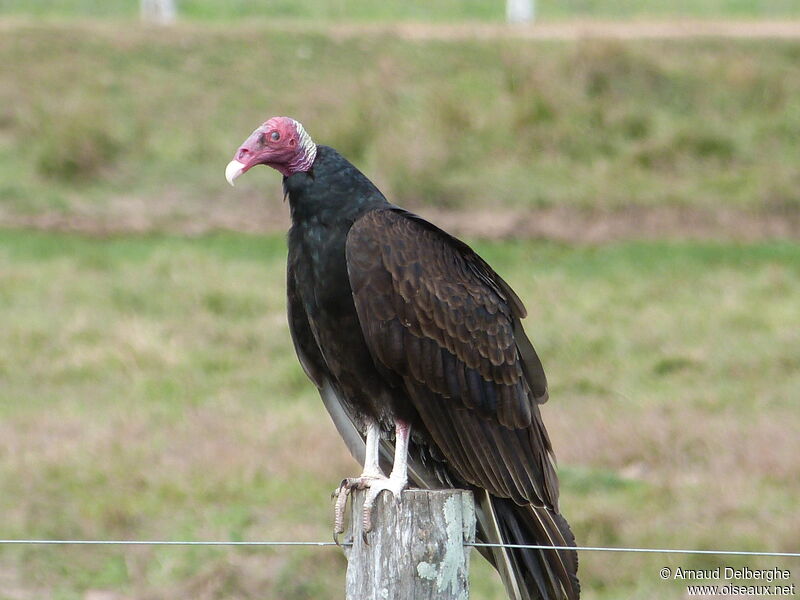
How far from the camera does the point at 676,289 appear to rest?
30.5 ft

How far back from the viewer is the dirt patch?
34.7ft

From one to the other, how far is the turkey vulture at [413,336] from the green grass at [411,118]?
7.41 meters

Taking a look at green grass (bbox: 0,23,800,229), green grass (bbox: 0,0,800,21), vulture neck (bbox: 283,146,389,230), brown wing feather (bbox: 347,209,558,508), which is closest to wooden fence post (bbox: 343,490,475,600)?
brown wing feather (bbox: 347,209,558,508)

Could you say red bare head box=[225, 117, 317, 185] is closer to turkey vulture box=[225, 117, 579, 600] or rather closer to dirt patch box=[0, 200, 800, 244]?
turkey vulture box=[225, 117, 579, 600]

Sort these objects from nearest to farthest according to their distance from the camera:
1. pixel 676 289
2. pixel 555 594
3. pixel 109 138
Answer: pixel 555 594 < pixel 676 289 < pixel 109 138

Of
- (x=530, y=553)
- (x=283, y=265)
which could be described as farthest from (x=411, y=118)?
(x=530, y=553)

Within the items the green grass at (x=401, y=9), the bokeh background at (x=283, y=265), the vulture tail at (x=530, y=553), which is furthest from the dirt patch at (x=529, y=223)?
the vulture tail at (x=530, y=553)

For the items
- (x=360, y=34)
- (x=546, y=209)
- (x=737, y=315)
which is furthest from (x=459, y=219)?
(x=360, y=34)

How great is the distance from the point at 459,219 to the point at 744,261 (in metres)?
2.34

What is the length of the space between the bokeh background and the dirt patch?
3cm

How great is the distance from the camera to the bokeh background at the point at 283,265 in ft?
19.6

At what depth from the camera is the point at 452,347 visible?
12.0 feet

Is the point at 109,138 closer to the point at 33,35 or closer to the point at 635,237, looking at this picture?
the point at 33,35

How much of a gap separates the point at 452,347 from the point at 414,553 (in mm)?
813
